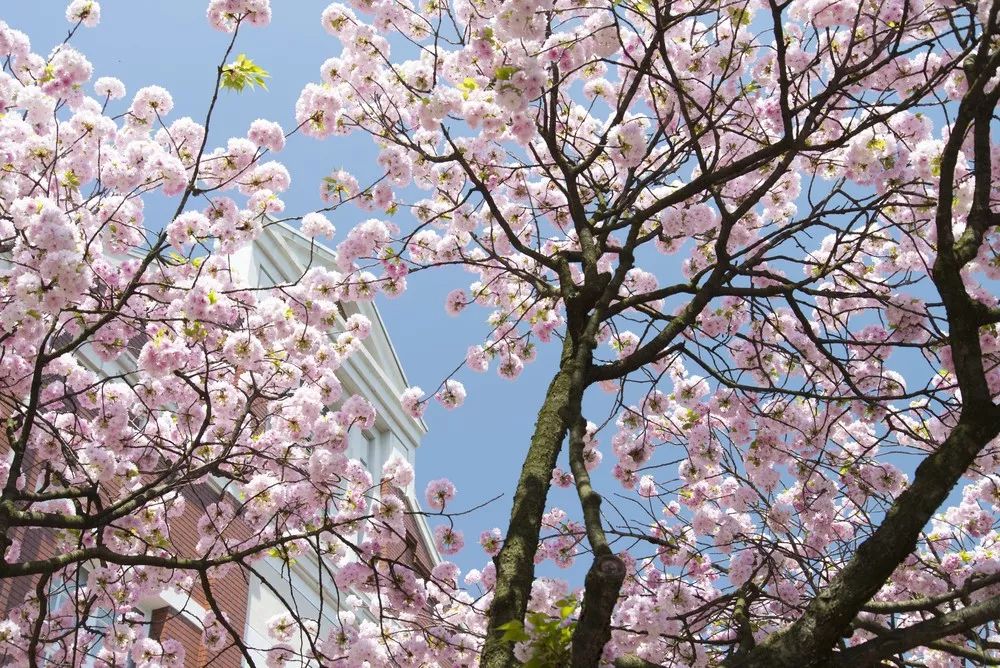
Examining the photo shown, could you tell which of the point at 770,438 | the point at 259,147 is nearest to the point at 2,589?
the point at 259,147

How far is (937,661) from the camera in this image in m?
8.21

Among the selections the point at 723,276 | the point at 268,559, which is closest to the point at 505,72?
the point at 723,276

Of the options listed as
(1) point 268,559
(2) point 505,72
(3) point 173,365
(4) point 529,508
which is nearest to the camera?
(4) point 529,508

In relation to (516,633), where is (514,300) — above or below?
above

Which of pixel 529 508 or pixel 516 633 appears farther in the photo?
pixel 529 508

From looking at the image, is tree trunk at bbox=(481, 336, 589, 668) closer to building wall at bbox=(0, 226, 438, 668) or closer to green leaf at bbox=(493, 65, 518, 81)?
building wall at bbox=(0, 226, 438, 668)

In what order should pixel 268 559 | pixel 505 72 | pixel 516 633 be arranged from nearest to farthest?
pixel 516 633, pixel 505 72, pixel 268 559

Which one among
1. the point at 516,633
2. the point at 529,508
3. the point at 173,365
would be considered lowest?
the point at 516,633

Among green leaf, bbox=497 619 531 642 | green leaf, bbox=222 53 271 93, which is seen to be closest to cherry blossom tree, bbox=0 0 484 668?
green leaf, bbox=222 53 271 93

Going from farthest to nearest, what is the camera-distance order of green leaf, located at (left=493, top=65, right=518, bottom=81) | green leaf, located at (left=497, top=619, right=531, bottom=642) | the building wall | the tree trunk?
the building wall
green leaf, located at (left=493, top=65, right=518, bottom=81)
the tree trunk
green leaf, located at (left=497, top=619, right=531, bottom=642)

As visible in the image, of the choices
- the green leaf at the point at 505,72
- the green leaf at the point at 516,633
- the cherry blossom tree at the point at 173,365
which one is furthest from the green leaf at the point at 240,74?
the green leaf at the point at 516,633

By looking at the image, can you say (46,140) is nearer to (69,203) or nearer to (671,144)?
(69,203)

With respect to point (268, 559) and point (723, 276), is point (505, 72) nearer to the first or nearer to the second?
point (723, 276)

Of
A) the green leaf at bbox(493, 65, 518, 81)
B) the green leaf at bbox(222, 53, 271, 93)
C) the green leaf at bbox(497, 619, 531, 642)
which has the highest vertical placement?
the green leaf at bbox(222, 53, 271, 93)
